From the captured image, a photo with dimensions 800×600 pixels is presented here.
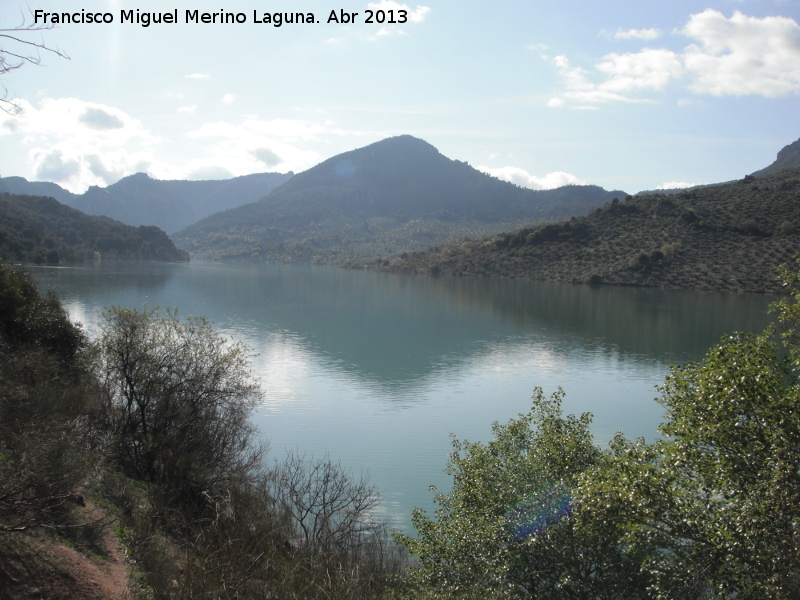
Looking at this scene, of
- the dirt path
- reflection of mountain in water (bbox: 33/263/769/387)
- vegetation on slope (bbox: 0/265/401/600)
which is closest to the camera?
the dirt path

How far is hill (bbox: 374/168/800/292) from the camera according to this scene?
7406cm

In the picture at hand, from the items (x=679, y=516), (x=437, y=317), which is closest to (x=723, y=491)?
(x=679, y=516)

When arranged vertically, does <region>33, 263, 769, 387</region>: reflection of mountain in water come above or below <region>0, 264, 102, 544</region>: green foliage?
below

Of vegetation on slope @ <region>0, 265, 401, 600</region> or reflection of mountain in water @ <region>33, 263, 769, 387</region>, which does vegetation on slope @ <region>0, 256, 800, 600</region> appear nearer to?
vegetation on slope @ <region>0, 265, 401, 600</region>

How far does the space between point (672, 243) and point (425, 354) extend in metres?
60.5

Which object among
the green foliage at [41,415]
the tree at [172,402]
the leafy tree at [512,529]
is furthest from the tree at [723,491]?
the tree at [172,402]

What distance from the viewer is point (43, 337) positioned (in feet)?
63.1

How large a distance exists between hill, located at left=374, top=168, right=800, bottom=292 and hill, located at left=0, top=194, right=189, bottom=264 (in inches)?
2593

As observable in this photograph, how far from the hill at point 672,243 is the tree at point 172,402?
7140cm

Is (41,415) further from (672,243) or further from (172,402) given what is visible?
(672,243)

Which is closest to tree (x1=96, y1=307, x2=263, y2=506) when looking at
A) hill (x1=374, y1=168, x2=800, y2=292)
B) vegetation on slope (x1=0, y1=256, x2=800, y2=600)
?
vegetation on slope (x1=0, y1=256, x2=800, y2=600)

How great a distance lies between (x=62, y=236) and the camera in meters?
116

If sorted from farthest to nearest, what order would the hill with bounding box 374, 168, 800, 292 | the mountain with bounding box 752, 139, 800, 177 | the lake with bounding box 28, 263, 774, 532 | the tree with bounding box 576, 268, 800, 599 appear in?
the mountain with bounding box 752, 139, 800, 177, the hill with bounding box 374, 168, 800, 292, the lake with bounding box 28, 263, 774, 532, the tree with bounding box 576, 268, 800, 599

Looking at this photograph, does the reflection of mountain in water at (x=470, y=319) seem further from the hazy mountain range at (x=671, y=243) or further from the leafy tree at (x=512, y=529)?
the leafy tree at (x=512, y=529)
